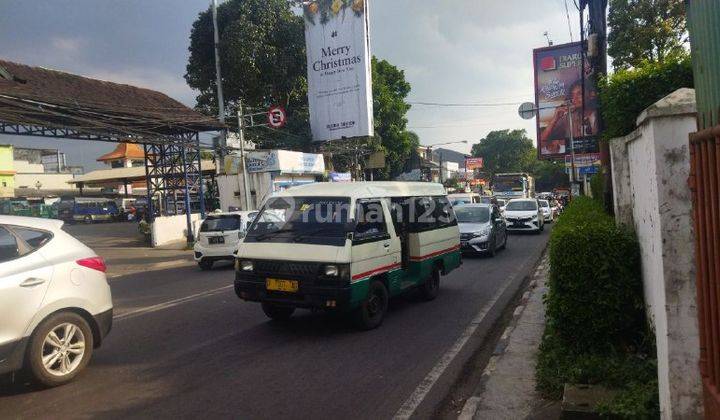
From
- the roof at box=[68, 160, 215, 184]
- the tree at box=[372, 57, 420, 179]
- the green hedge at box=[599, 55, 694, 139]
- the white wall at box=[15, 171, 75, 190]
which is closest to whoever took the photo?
the green hedge at box=[599, 55, 694, 139]

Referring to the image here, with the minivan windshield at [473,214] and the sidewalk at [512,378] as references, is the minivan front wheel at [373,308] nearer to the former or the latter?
the sidewalk at [512,378]

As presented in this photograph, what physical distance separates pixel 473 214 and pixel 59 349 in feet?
40.1

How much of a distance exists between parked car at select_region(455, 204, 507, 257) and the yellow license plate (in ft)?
27.7

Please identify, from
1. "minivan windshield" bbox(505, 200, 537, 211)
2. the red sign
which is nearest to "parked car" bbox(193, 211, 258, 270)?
"minivan windshield" bbox(505, 200, 537, 211)

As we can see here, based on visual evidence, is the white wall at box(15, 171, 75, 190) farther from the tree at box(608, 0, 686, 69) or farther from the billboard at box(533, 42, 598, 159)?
the tree at box(608, 0, 686, 69)

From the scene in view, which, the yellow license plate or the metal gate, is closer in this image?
the metal gate

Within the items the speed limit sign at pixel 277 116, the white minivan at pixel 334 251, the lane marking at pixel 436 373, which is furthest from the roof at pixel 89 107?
the lane marking at pixel 436 373

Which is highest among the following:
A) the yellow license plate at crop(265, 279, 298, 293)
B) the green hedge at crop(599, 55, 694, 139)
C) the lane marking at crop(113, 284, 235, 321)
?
the green hedge at crop(599, 55, 694, 139)

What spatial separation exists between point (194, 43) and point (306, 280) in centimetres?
2977

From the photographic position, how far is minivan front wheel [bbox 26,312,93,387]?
4.72m

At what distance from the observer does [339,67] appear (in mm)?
24719

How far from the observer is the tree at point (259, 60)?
28375 millimetres

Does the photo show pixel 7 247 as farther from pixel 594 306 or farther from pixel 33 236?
pixel 594 306

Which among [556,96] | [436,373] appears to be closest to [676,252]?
[436,373]
